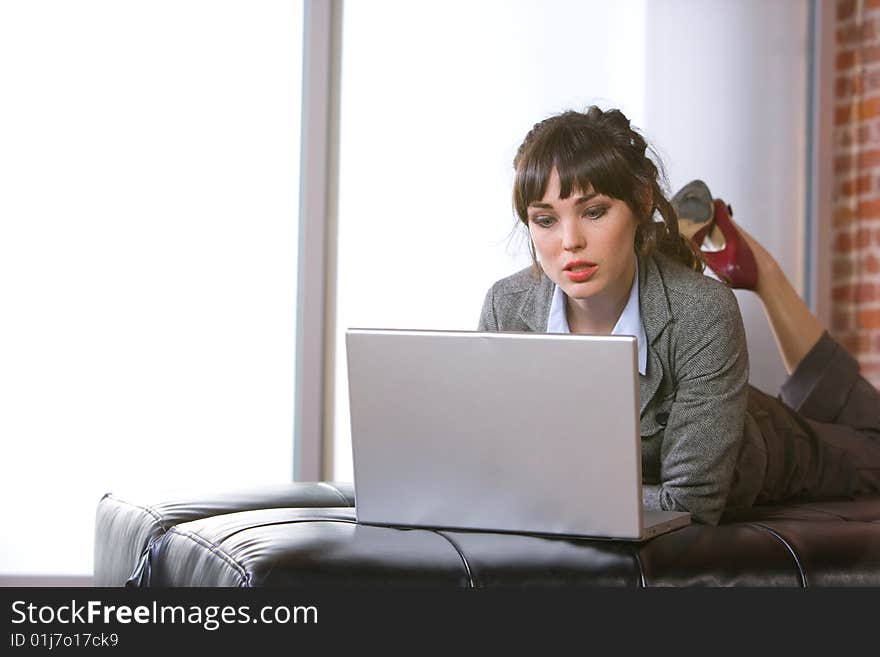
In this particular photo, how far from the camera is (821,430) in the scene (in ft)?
8.34

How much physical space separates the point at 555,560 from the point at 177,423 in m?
2.14

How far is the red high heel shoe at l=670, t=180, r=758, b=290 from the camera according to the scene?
2918mm

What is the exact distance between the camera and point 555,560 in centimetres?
137

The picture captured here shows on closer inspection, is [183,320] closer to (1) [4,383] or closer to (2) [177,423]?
(2) [177,423]

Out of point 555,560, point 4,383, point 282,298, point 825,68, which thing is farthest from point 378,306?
point 555,560

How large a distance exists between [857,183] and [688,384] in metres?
2.44

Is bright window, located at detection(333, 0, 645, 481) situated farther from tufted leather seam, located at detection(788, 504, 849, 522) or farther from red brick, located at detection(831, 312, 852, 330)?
tufted leather seam, located at detection(788, 504, 849, 522)

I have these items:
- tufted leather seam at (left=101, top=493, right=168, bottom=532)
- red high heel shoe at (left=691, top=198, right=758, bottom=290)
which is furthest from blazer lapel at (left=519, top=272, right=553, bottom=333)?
red high heel shoe at (left=691, top=198, right=758, bottom=290)

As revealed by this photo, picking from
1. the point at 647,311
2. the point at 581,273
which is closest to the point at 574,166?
the point at 581,273

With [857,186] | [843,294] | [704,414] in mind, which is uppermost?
[857,186]

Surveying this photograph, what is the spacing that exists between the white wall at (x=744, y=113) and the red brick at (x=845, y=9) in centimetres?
18

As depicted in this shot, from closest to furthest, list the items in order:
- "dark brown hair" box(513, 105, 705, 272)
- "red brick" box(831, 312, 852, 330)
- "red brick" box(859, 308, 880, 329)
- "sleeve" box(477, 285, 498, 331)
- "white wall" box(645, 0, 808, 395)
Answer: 1. "dark brown hair" box(513, 105, 705, 272)
2. "sleeve" box(477, 285, 498, 331)
3. "white wall" box(645, 0, 808, 395)
4. "red brick" box(859, 308, 880, 329)
5. "red brick" box(831, 312, 852, 330)

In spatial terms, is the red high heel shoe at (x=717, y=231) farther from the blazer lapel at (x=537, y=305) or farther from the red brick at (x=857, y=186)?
the red brick at (x=857, y=186)

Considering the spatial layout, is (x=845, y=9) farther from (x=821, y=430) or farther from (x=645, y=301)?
(x=645, y=301)
